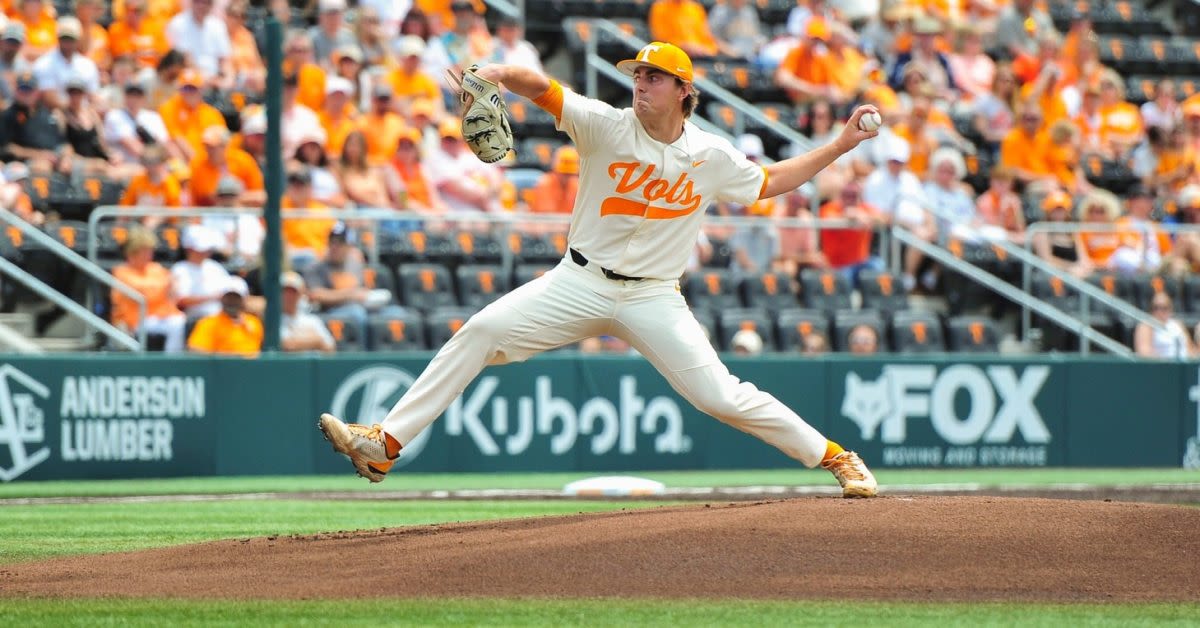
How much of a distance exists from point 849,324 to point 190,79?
261 inches

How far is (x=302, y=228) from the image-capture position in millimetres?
15594

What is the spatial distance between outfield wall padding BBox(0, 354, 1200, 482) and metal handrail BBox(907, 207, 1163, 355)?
0.85m

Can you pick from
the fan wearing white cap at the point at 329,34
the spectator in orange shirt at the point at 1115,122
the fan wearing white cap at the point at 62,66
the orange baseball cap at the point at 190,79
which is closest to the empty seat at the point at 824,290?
the fan wearing white cap at the point at 329,34

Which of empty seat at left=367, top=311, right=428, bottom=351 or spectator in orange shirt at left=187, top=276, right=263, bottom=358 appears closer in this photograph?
spectator in orange shirt at left=187, top=276, right=263, bottom=358

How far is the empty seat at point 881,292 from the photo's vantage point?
57.5ft

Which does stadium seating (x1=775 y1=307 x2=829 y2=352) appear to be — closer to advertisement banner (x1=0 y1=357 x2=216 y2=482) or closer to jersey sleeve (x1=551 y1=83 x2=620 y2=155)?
advertisement banner (x1=0 y1=357 x2=216 y2=482)

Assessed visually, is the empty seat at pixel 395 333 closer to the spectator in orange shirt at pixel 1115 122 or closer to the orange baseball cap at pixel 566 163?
the orange baseball cap at pixel 566 163

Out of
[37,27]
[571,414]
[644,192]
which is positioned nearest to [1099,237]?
[571,414]

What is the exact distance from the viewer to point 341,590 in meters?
6.83

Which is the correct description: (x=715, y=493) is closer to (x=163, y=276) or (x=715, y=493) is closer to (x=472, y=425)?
(x=472, y=425)

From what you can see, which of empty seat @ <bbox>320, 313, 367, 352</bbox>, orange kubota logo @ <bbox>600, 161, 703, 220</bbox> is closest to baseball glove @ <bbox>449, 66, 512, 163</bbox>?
orange kubota logo @ <bbox>600, 161, 703, 220</bbox>

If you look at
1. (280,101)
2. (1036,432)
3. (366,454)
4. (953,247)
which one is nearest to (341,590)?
(366,454)

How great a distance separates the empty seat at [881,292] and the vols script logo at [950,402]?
1.30 metres

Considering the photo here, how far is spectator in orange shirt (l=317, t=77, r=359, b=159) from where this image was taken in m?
16.5
